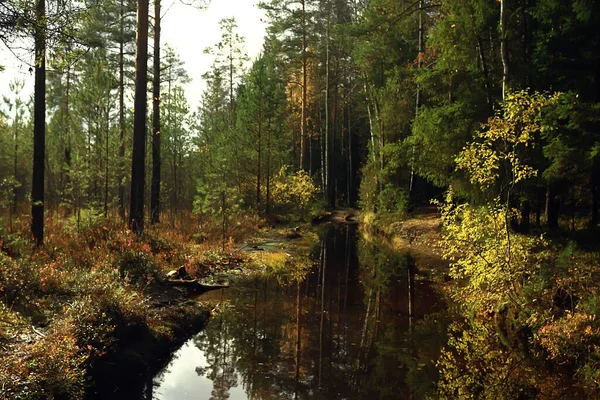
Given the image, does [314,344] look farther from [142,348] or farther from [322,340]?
[142,348]

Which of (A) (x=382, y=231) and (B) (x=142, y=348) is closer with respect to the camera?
(B) (x=142, y=348)

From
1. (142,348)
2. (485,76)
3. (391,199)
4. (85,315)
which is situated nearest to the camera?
(85,315)

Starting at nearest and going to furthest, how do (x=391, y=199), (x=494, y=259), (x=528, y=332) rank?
1. (x=528, y=332)
2. (x=494, y=259)
3. (x=391, y=199)

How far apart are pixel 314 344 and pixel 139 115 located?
890 centimetres

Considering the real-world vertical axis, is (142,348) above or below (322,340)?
above

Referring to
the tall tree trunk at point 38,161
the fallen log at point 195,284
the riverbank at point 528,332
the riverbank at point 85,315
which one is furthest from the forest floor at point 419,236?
the tall tree trunk at point 38,161

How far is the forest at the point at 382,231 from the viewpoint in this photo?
19.9ft

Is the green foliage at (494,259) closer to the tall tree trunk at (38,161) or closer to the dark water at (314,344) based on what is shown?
the dark water at (314,344)

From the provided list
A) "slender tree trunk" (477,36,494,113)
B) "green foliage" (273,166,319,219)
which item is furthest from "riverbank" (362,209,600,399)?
"green foliage" (273,166,319,219)

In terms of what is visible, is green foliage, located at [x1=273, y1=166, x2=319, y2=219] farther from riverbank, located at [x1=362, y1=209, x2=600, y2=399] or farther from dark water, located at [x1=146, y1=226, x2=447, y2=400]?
riverbank, located at [x1=362, y1=209, x2=600, y2=399]

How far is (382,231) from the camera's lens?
22375 millimetres

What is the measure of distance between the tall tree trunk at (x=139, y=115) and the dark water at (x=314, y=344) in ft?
12.5

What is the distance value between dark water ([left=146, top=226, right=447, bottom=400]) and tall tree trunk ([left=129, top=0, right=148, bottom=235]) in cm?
382

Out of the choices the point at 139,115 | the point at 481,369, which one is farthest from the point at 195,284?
the point at 481,369
